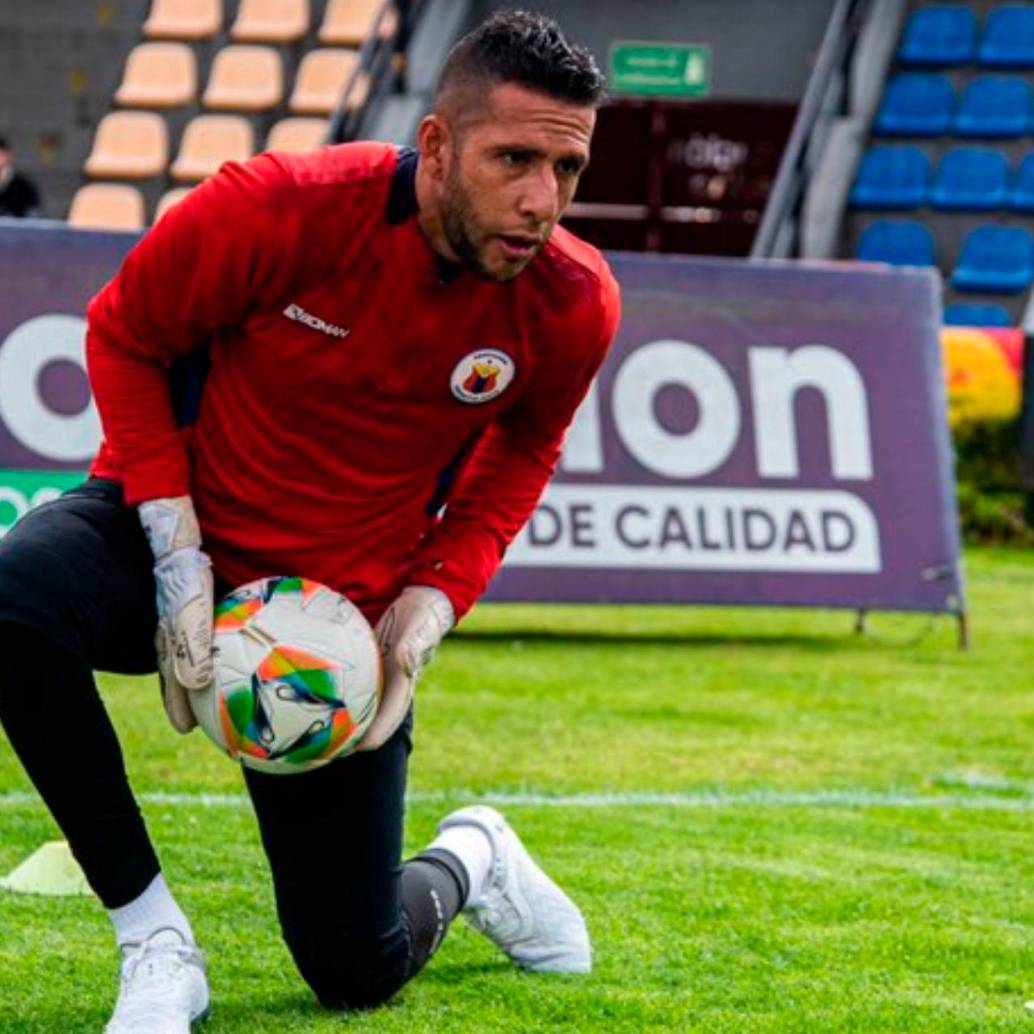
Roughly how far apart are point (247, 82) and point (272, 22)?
612 mm

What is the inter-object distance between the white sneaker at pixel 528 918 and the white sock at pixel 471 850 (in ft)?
0.04

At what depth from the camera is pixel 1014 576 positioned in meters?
13.0

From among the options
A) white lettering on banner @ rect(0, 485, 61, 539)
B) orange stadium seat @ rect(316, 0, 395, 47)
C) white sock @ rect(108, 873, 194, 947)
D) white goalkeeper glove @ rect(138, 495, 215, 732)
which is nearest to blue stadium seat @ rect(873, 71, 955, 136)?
orange stadium seat @ rect(316, 0, 395, 47)

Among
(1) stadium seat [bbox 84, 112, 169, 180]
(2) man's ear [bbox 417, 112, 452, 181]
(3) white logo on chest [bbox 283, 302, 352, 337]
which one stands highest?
(2) man's ear [bbox 417, 112, 452, 181]

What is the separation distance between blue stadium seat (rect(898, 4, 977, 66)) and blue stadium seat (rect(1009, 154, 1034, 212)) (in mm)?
1047

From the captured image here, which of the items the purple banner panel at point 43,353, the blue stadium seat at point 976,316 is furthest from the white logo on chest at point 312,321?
the blue stadium seat at point 976,316

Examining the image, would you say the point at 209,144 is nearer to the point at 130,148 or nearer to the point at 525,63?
the point at 130,148

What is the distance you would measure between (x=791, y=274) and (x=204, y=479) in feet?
19.1

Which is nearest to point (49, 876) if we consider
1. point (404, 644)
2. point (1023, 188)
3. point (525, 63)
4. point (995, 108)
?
point (404, 644)

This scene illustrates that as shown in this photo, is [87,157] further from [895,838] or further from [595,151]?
[895,838]

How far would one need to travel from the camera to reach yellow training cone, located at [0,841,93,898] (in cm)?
545

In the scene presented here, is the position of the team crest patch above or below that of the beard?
below

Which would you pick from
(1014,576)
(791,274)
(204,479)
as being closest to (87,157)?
(1014,576)

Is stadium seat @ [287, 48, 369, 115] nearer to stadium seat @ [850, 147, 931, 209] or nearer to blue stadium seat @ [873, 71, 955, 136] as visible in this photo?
stadium seat @ [850, 147, 931, 209]
